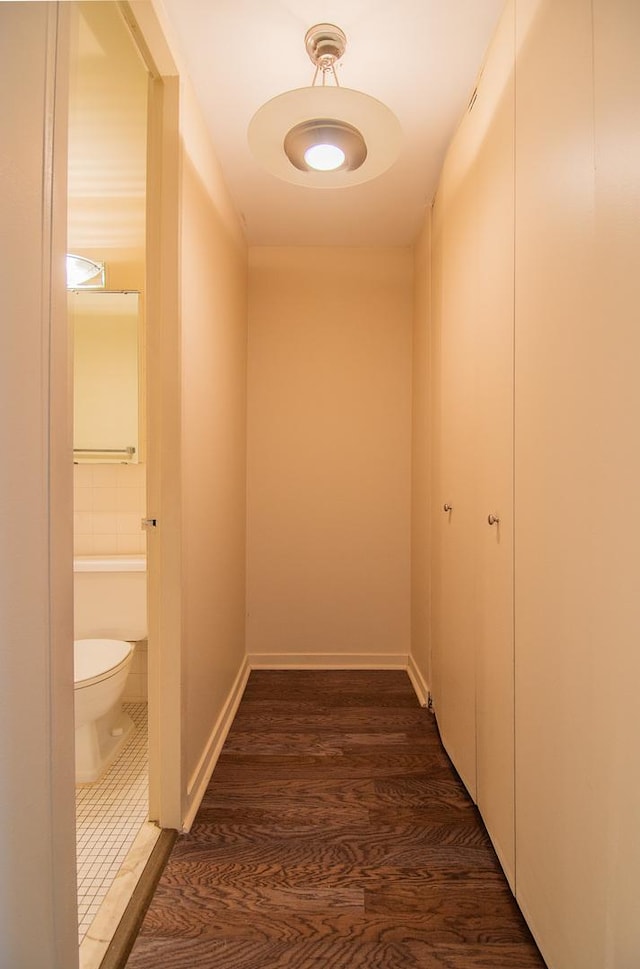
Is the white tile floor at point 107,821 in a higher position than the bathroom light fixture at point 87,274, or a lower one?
lower

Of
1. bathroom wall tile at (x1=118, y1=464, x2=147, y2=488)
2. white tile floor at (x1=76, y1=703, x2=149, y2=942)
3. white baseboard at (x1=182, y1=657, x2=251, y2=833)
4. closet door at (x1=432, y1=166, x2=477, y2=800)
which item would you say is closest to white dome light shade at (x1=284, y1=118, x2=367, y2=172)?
closet door at (x1=432, y1=166, x2=477, y2=800)

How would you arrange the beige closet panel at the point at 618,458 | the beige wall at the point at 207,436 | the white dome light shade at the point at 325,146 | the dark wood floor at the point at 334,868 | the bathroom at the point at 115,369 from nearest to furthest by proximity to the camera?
the beige closet panel at the point at 618,458, the dark wood floor at the point at 334,868, the white dome light shade at the point at 325,146, the beige wall at the point at 207,436, the bathroom at the point at 115,369

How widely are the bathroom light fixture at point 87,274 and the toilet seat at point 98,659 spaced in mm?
1686

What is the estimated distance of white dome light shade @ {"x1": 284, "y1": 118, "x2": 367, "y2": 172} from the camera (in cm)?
125

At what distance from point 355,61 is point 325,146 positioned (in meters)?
0.40

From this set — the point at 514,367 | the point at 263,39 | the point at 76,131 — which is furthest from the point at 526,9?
the point at 76,131

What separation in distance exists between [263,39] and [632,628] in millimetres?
1808

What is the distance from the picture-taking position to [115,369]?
7.42ft

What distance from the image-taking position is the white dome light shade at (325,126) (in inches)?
45.3

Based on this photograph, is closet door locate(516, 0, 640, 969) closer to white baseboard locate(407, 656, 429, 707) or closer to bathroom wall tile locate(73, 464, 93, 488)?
white baseboard locate(407, 656, 429, 707)

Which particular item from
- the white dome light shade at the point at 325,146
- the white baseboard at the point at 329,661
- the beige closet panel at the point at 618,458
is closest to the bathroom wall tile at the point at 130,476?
the white baseboard at the point at 329,661

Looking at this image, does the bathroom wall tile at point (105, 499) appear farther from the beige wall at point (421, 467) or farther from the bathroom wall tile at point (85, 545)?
the beige wall at point (421, 467)

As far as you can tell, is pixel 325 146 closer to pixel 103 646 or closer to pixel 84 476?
pixel 84 476

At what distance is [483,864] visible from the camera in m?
1.37
